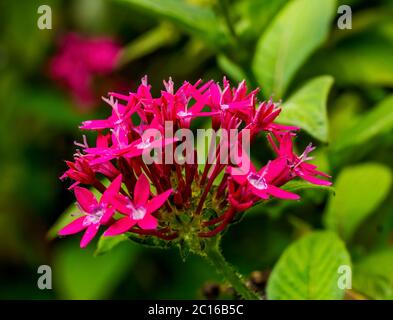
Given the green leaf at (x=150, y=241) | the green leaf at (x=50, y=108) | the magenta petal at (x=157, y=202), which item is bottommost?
the green leaf at (x=150, y=241)

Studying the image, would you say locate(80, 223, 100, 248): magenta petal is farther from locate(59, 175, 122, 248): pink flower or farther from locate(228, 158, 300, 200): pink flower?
locate(228, 158, 300, 200): pink flower

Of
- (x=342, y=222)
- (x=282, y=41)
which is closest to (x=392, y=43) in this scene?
(x=282, y=41)

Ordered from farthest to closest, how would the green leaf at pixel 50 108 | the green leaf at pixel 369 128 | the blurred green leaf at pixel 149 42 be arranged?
the green leaf at pixel 50 108 → the blurred green leaf at pixel 149 42 → the green leaf at pixel 369 128

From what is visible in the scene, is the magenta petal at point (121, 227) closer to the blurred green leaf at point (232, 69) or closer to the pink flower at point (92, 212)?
the pink flower at point (92, 212)

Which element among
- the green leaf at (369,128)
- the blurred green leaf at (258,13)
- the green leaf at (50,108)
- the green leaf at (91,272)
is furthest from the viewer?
the green leaf at (50,108)

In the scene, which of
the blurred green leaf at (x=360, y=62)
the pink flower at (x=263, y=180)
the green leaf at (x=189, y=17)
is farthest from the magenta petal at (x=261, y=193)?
the blurred green leaf at (x=360, y=62)

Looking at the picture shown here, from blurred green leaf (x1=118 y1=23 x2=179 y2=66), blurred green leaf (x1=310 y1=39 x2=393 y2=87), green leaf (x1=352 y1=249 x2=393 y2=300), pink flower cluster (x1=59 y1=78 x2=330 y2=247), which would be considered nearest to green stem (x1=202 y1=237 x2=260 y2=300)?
pink flower cluster (x1=59 y1=78 x2=330 y2=247)

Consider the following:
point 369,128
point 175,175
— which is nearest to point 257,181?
point 175,175
